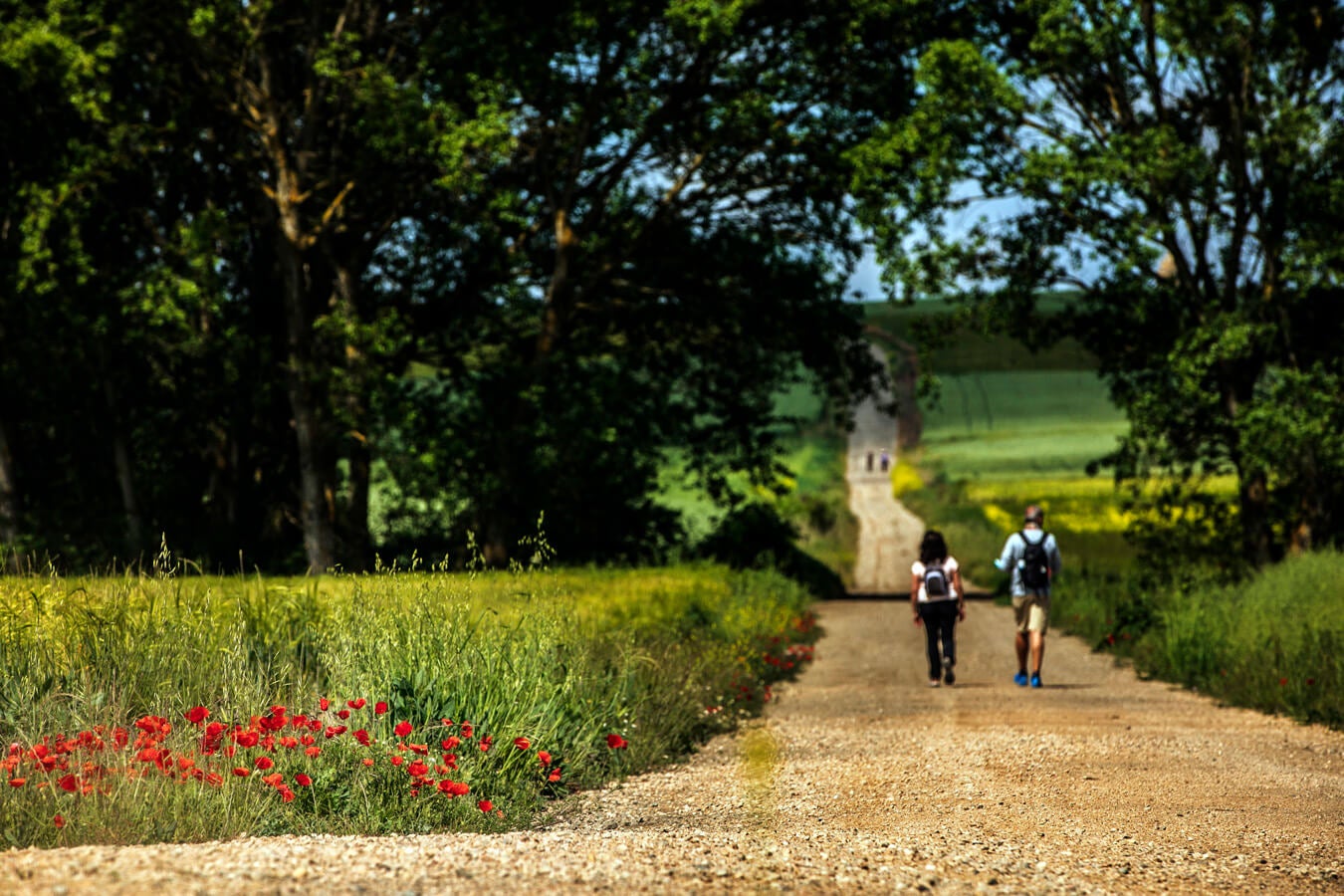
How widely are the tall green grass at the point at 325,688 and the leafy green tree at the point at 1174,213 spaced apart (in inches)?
534

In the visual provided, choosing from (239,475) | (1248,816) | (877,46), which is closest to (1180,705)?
(1248,816)

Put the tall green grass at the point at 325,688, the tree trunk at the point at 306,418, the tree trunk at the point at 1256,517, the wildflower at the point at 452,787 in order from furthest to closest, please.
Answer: the tree trunk at the point at 306,418 < the tree trunk at the point at 1256,517 < the wildflower at the point at 452,787 < the tall green grass at the point at 325,688

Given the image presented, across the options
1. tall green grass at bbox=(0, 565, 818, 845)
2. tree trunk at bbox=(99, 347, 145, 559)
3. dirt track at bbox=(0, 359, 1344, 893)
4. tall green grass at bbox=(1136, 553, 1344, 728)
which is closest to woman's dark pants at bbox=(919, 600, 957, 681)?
dirt track at bbox=(0, 359, 1344, 893)

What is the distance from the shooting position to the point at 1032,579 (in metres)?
16.6

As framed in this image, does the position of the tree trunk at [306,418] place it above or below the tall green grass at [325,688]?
above

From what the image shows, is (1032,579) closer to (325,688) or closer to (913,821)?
(913,821)

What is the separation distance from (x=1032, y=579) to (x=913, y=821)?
848 centimetres

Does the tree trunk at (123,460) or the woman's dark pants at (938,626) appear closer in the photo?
the woman's dark pants at (938,626)

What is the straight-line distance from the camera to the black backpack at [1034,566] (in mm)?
16625

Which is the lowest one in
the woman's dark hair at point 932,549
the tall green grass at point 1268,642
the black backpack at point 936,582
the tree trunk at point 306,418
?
the tall green grass at point 1268,642

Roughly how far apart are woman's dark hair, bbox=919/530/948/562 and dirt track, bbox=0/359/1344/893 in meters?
1.57

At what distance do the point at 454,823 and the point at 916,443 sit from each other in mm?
109206

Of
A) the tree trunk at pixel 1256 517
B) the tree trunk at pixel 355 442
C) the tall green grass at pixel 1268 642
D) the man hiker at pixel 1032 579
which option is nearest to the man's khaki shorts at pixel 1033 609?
the man hiker at pixel 1032 579

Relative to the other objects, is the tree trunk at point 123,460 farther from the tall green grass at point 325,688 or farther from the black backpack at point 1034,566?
the black backpack at point 1034,566
